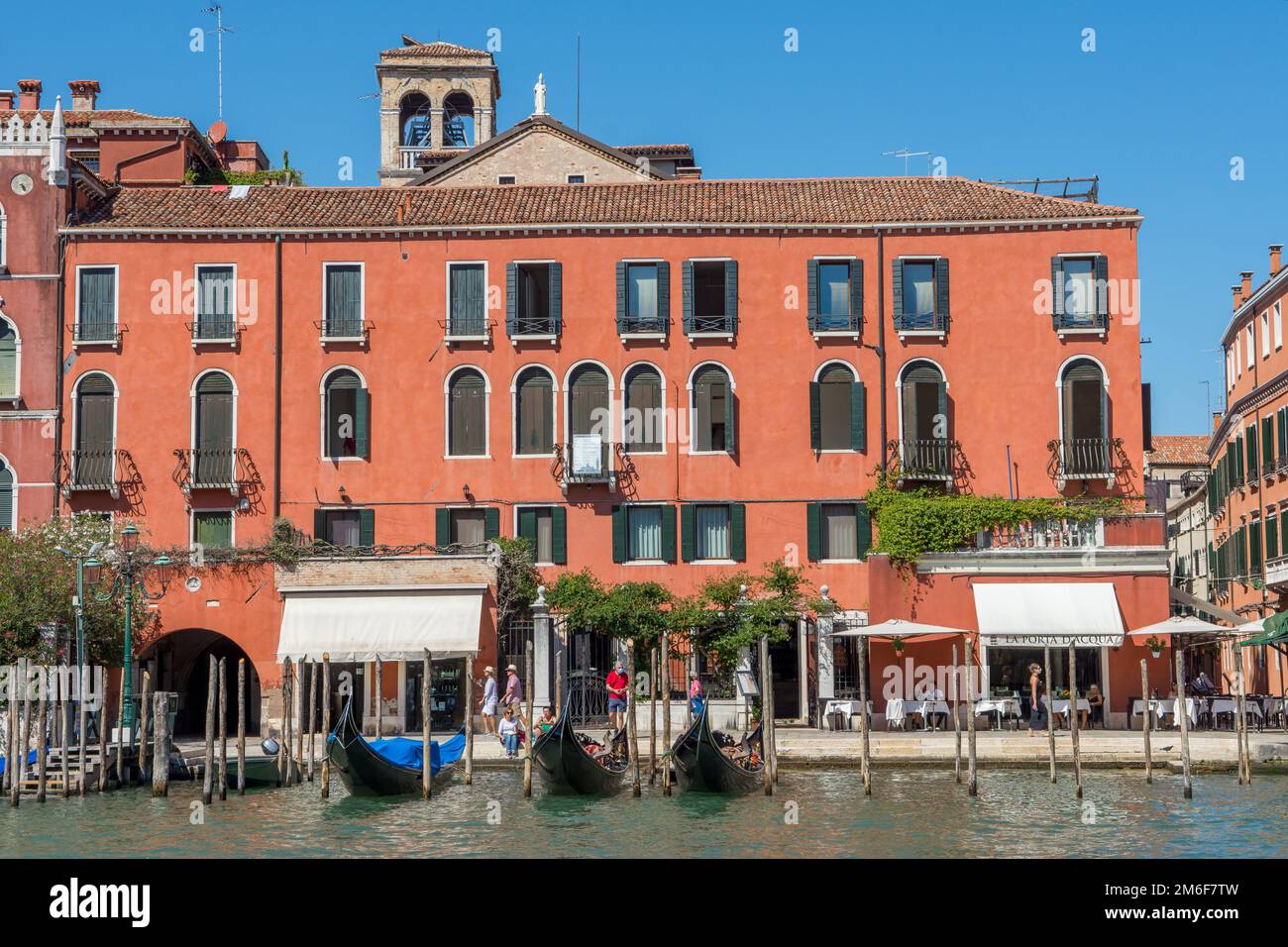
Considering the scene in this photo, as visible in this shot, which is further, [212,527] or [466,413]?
[466,413]

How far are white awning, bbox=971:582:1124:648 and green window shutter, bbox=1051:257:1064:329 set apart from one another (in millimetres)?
5453

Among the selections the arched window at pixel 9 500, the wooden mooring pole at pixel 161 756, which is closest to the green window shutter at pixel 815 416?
the wooden mooring pole at pixel 161 756

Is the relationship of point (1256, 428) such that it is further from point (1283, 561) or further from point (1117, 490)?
point (1117, 490)

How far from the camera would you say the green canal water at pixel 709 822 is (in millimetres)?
18812

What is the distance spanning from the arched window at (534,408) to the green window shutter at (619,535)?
1.96 m

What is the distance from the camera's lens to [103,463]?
107ft

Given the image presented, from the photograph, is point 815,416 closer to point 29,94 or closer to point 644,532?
point 644,532

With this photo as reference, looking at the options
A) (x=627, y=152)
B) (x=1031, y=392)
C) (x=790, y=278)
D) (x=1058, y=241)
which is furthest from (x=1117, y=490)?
(x=627, y=152)

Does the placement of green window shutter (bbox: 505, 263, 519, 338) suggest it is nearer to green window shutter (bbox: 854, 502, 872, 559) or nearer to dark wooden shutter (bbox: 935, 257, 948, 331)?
green window shutter (bbox: 854, 502, 872, 559)

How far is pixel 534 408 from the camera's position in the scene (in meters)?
32.9

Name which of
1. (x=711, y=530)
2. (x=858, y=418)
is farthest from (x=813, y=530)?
(x=858, y=418)

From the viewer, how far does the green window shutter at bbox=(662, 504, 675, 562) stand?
1275 inches

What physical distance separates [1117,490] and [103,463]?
19.2m

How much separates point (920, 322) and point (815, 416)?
2.72 meters
